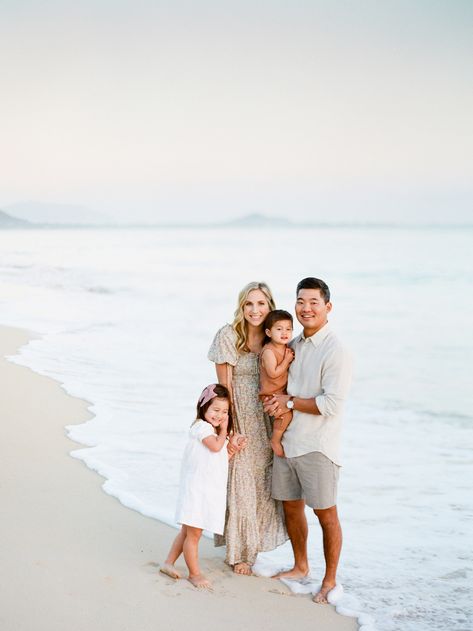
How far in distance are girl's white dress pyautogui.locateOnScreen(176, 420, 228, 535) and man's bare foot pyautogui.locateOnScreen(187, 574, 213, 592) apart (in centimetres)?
22

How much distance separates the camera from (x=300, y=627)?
3412 millimetres

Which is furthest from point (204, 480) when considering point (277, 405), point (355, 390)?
point (355, 390)

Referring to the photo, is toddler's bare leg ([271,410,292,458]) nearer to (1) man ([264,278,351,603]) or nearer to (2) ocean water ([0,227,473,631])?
(1) man ([264,278,351,603])

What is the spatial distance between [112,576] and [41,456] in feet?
5.97

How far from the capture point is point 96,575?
3.65 metres

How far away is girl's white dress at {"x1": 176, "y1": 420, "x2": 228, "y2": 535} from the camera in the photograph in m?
3.69

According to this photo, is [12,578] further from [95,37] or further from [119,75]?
[119,75]

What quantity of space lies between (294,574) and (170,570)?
629 millimetres

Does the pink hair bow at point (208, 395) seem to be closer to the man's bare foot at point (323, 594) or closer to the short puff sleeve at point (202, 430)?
the short puff sleeve at point (202, 430)

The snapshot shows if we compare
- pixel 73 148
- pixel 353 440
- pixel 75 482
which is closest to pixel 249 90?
pixel 73 148

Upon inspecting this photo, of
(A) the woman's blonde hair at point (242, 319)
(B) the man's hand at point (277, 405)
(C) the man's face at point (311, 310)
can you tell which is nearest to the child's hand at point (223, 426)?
(B) the man's hand at point (277, 405)

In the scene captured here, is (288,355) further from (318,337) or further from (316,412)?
(316,412)

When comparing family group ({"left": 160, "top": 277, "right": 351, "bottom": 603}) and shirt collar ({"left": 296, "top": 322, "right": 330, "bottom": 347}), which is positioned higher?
shirt collar ({"left": 296, "top": 322, "right": 330, "bottom": 347})

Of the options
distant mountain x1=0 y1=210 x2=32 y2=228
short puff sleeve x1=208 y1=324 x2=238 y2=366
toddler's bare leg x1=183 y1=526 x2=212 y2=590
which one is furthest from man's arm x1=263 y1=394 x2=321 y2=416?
distant mountain x1=0 y1=210 x2=32 y2=228
